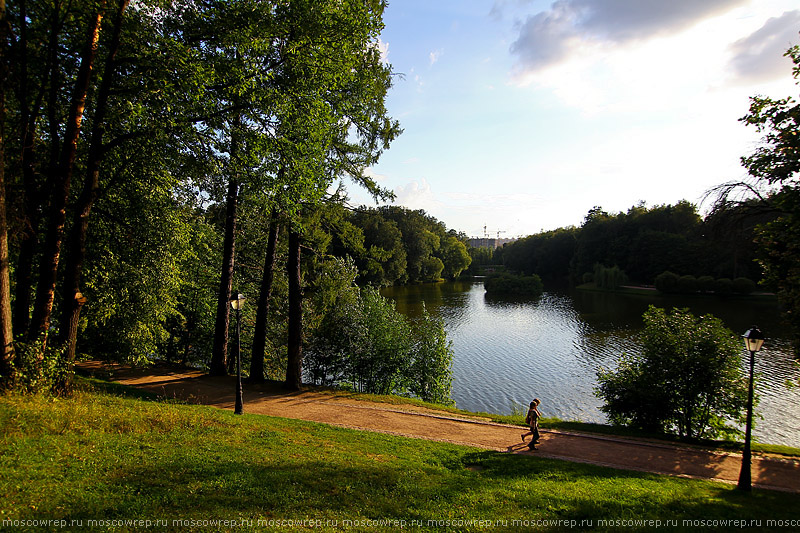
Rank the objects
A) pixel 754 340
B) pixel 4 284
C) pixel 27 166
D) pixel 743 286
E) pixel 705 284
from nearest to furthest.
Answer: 1. pixel 4 284
2. pixel 27 166
3. pixel 754 340
4. pixel 743 286
5. pixel 705 284

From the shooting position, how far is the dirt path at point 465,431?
9.85 metres

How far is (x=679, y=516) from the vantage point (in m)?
6.57

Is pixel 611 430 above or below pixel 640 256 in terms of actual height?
below

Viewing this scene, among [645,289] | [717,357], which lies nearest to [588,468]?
[717,357]

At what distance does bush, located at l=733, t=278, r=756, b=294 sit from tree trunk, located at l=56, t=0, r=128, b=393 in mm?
70058

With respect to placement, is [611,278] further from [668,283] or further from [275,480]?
[275,480]

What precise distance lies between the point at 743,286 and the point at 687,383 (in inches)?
2204

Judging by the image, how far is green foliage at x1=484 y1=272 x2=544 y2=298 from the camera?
235ft

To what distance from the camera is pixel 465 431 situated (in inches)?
443

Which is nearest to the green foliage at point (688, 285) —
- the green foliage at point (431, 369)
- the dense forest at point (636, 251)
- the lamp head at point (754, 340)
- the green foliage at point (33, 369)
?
the dense forest at point (636, 251)

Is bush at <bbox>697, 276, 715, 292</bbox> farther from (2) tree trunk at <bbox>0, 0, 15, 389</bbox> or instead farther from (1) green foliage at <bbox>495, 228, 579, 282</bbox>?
(2) tree trunk at <bbox>0, 0, 15, 389</bbox>

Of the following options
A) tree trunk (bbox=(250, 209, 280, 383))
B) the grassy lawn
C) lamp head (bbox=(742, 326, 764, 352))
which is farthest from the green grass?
tree trunk (bbox=(250, 209, 280, 383))

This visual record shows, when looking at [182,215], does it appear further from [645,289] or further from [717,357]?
[645,289]

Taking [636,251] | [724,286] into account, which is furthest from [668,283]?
[636,251]
